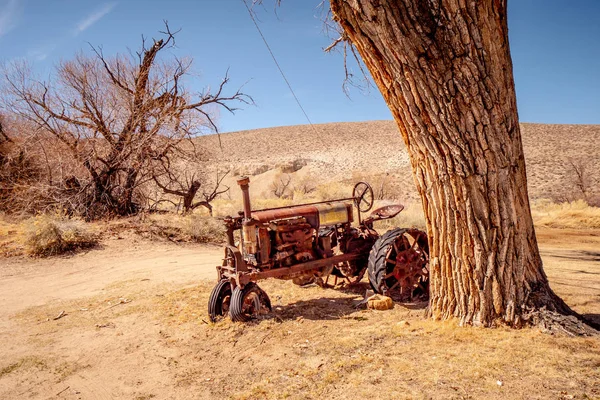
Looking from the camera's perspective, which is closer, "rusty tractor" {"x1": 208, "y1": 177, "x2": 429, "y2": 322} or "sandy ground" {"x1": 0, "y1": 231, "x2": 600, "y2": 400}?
"sandy ground" {"x1": 0, "y1": 231, "x2": 600, "y2": 400}

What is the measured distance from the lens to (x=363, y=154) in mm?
42500

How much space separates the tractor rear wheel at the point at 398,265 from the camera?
5.82 meters

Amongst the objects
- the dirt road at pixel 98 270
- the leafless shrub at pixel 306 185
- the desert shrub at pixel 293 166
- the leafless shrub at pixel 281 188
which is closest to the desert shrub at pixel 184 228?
the dirt road at pixel 98 270

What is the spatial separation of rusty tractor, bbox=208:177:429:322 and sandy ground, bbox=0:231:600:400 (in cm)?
43

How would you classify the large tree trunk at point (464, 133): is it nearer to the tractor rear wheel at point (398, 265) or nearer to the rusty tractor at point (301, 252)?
the tractor rear wheel at point (398, 265)

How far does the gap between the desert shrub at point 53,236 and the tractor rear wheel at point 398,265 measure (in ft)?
27.3

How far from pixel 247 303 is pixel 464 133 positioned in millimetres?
3207

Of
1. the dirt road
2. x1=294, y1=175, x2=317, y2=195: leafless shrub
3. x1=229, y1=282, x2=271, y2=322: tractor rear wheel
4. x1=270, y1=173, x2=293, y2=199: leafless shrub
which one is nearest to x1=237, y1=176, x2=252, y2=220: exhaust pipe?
x1=229, y1=282, x2=271, y2=322: tractor rear wheel

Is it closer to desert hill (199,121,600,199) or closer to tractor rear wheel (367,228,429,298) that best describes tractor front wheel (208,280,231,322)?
tractor rear wheel (367,228,429,298)

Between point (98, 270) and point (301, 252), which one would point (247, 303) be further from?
point (98, 270)

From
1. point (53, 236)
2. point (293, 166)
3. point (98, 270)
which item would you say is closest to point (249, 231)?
point (98, 270)

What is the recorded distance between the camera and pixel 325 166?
121 ft

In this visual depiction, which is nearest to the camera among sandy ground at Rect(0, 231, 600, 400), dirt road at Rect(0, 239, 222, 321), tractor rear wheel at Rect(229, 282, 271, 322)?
sandy ground at Rect(0, 231, 600, 400)

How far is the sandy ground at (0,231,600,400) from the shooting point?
326 centimetres
